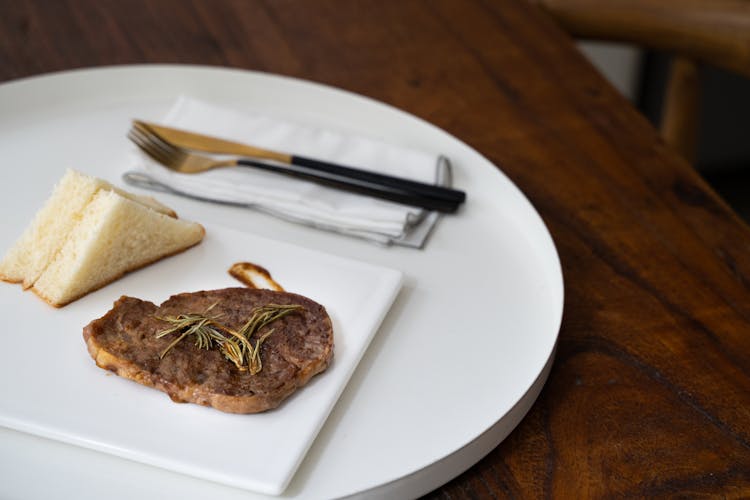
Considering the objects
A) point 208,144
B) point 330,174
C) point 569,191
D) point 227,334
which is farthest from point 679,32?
point 227,334

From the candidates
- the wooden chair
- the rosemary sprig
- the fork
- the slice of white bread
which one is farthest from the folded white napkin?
the wooden chair

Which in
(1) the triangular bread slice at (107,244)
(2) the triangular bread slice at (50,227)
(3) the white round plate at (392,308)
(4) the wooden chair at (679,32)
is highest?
(2) the triangular bread slice at (50,227)

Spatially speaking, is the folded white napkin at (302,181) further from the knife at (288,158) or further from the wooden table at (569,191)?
the wooden table at (569,191)

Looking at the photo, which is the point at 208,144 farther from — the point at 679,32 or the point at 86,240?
the point at 679,32

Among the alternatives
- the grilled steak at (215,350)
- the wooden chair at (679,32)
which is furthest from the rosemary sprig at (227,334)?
the wooden chair at (679,32)

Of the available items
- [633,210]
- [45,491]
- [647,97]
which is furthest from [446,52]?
[647,97]

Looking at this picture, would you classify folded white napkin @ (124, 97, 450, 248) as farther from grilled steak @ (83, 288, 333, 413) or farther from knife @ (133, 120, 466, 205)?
grilled steak @ (83, 288, 333, 413)
